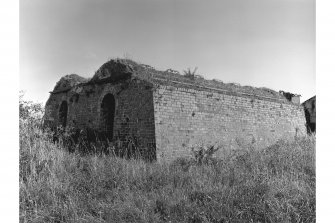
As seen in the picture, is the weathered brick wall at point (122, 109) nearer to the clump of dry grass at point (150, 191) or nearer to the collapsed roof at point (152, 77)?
the collapsed roof at point (152, 77)

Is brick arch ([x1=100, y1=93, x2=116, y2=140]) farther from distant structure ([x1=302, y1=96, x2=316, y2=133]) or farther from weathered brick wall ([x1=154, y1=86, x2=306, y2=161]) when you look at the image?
distant structure ([x1=302, y1=96, x2=316, y2=133])

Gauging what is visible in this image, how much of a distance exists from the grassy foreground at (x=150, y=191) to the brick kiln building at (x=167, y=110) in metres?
2.54

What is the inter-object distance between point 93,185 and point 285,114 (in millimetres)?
11261

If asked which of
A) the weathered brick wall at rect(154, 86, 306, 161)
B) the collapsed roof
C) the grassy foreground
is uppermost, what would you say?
the collapsed roof

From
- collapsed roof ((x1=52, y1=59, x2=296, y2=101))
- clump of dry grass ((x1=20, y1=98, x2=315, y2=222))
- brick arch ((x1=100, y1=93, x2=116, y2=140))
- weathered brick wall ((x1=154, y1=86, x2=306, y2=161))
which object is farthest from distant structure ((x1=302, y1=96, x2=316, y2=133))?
brick arch ((x1=100, y1=93, x2=116, y2=140))

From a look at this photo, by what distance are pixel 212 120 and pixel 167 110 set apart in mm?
2073

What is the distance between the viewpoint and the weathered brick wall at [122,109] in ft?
28.3

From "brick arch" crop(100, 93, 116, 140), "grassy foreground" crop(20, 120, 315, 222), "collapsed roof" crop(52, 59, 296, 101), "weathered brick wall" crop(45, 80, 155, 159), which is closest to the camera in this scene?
"grassy foreground" crop(20, 120, 315, 222)

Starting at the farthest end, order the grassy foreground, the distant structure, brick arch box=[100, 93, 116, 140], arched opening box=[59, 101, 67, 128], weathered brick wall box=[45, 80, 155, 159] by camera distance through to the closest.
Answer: the distant structure, arched opening box=[59, 101, 67, 128], brick arch box=[100, 93, 116, 140], weathered brick wall box=[45, 80, 155, 159], the grassy foreground

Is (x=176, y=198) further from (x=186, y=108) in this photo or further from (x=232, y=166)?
(x=186, y=108)

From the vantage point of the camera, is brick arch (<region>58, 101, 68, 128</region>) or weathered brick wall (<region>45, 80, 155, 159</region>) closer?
weathered brick wall (<region>45, 80, 155, 159</region>)

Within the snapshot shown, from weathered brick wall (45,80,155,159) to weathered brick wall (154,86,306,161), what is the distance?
366 millimetres

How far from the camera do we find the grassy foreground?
157 inches
